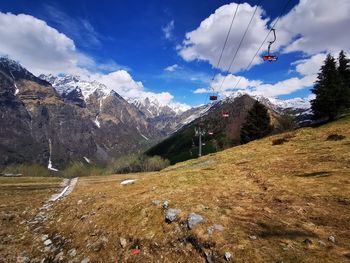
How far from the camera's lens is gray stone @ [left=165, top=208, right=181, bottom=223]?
13.9m

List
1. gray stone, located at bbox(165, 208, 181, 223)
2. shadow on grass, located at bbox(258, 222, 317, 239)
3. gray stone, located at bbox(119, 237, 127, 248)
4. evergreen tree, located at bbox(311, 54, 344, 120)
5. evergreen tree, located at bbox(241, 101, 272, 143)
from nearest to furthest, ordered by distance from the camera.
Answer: shadow on grass, located at bbox(258, 222, 317, 239)
gray stone, located at bbox(119, 237, 127, 248)
gray stone, located at bbox(165, 208, 181, 223)
evergreen tree, located at bbox(311, 54, 344, 120)
evergreen tree, located at bbox(241, 101, 272, 143)

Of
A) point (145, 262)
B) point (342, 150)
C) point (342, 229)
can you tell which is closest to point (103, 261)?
point (145, 262)

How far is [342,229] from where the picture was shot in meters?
10.9

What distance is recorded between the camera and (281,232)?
36.2ft

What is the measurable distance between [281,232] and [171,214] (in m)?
5.43

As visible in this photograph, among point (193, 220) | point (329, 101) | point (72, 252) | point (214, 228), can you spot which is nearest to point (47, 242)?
point (72, 252)

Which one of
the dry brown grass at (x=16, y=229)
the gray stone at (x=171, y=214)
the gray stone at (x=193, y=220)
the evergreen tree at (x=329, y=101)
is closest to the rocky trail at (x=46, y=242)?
the dry brown grass at (x=16, y=229)

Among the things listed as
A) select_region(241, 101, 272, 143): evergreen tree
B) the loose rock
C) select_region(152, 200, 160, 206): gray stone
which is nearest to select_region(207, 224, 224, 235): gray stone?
select_region(152, 200, 160, 206): gray stone

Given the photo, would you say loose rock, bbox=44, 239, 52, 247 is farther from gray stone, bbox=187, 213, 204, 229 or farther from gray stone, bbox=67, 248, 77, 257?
gray stone, bbox=187, 213, 204, 229

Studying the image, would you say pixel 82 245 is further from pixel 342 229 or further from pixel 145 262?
pixel 342 229

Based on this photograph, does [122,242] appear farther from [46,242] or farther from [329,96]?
[329,96]

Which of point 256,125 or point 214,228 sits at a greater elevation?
point 256,125

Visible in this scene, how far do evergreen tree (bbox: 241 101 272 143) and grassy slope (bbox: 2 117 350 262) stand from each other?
6755 cm

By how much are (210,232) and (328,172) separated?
12214 millimetres
